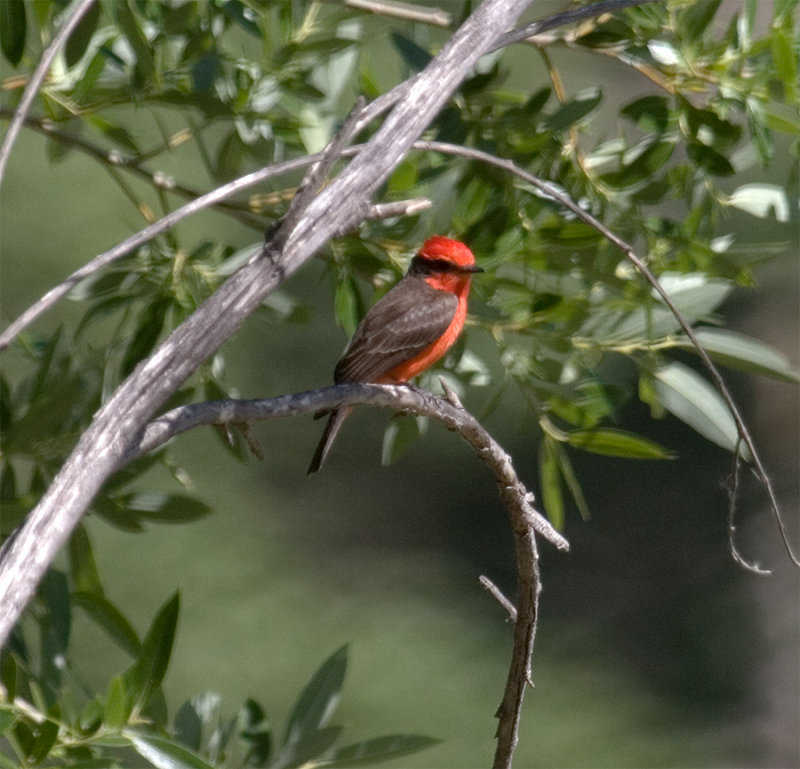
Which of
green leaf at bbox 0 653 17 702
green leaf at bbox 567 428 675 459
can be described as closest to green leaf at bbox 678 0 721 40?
green leaf at bbox 567 428 675 459

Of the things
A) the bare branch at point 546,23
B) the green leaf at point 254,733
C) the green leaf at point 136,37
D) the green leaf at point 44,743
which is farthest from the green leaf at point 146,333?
the bare branch at point 546,23

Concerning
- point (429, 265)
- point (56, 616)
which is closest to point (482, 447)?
point (56, 616)

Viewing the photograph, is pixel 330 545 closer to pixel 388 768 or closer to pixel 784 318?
pixel 388 768

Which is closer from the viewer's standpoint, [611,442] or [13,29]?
[13,29]

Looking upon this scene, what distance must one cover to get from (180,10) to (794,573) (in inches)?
180

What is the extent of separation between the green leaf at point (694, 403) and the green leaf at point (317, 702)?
2.20 ft

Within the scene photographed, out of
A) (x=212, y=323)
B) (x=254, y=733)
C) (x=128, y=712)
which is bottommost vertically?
(x=254, y=733)

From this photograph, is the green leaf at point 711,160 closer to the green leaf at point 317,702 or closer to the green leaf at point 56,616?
the green leaf at point 317,702

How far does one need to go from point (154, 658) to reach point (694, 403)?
98 cm

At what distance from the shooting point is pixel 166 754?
4.77ft

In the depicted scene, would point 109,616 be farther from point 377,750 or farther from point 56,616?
point 377,750

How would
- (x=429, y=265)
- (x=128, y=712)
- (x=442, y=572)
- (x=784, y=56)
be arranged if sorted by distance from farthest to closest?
(x=442, y=572)
(x=429, y=265)
(x=784, y=56)
(x=128, y=712)

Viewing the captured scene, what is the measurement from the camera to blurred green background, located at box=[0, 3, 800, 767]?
18.1ft

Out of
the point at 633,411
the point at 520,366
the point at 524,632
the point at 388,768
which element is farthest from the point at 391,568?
the point at 524,632
